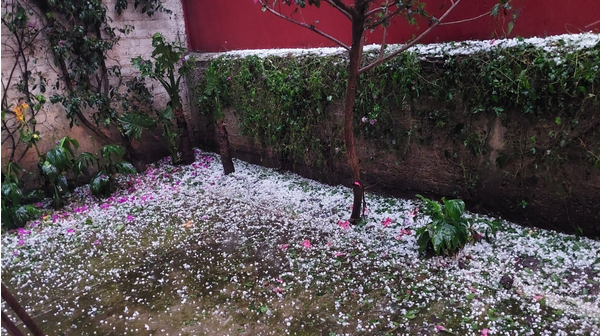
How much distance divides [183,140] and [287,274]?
264cm

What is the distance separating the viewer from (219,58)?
4.26m

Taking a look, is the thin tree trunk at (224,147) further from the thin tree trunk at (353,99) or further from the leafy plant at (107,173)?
the thin tree trunk at (353,99)

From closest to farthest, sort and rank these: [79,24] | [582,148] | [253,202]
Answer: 1. [582,148]
2. [253,202]
3. [79,24]

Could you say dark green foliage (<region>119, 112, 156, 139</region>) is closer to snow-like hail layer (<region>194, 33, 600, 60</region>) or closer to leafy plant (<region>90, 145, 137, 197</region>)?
leafy plant (<region>90, 145, 137, 197</region>)

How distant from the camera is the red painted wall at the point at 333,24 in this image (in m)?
2.20

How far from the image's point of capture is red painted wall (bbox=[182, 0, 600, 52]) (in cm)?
220

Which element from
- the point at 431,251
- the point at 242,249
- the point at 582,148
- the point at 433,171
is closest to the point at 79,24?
the point at 242,249

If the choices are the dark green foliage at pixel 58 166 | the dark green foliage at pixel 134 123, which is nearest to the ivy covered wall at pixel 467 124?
the dark green foliage at pixel 134 123

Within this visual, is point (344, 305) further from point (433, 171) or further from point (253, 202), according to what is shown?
point (253, 202)

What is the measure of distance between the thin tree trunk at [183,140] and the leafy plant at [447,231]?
9.87 feet

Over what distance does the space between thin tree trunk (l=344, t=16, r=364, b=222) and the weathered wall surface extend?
2897 mm

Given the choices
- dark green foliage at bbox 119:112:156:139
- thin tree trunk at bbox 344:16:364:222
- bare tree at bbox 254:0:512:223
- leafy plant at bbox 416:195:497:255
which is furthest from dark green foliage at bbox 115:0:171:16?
leafy plant at bbox 416:195:497:255

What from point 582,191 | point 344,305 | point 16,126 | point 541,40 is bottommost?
point 344,305

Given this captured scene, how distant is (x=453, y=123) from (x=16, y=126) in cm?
384
